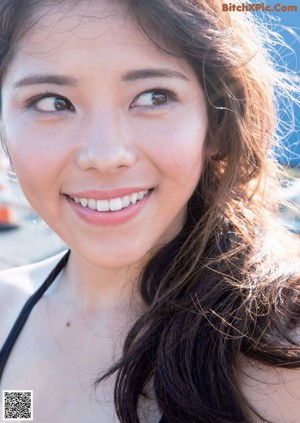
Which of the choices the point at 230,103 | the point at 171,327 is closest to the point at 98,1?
the point at 230,103

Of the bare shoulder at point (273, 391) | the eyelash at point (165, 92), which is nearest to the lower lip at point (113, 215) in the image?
the eyelash at point (165, 92)

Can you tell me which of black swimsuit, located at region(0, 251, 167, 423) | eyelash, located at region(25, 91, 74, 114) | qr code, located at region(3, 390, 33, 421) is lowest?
qr code, located at region(3, 390, 33, 421)

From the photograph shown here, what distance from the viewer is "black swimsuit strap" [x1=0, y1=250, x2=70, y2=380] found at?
5.98ft

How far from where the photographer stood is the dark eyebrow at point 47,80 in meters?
1.44

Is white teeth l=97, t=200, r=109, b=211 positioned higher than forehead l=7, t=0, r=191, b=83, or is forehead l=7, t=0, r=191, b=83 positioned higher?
forehead l=7, t=0, r=191, b=83

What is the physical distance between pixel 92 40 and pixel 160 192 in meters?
0.37

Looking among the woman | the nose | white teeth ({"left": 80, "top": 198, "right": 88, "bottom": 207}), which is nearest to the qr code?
the woman

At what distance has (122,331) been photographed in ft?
5.57

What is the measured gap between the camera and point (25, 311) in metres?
1.94

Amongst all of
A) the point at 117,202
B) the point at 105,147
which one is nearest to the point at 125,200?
the point at 117,202

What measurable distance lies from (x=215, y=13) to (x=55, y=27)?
381 millimetres

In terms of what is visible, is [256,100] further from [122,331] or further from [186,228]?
[122,331]

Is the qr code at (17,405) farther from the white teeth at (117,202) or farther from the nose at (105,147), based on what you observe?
the nose at (105,147)

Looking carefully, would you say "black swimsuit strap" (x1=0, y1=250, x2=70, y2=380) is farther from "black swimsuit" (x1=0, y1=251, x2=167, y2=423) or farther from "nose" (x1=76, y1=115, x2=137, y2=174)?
"nose" (x1=76, y1=115, x2=137, y2=174)
